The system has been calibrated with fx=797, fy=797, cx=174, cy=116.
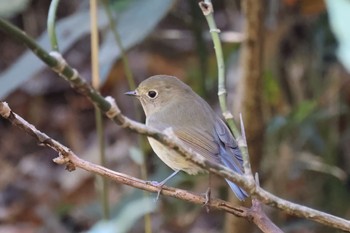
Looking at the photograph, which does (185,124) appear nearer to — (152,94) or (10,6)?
(152,94)

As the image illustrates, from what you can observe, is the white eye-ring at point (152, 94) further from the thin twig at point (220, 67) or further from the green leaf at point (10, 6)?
the thin twig at point (220, 67)

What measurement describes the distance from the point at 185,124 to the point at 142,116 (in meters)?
1.96

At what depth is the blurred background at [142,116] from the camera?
2.99m

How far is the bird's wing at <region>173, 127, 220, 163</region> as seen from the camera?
7.91ft

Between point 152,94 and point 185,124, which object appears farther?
point 152,94

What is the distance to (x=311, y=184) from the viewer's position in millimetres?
3922

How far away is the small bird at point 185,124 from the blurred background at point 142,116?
159mm

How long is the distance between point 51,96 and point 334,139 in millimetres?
2636

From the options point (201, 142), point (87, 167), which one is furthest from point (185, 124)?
point (87, 167)

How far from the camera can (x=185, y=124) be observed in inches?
99.9

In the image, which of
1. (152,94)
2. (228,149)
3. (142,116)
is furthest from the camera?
(142,116)

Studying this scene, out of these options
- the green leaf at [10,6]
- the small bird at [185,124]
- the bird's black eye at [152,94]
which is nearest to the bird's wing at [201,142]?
the small bird at [185,124]

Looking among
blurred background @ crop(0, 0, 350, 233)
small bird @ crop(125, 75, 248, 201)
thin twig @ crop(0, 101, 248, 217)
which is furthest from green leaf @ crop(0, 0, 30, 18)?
thin twig @ crop(0, 101, 248, 217)

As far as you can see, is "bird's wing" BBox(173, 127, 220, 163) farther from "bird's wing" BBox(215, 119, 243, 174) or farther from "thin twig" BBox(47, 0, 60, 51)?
"thin twig" BBox(47, 0, 60, 51)
